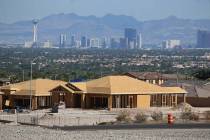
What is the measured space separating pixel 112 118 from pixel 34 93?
1573 cm

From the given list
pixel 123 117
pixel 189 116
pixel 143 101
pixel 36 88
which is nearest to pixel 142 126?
pixel 123 117

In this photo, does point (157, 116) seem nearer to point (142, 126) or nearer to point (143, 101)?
point (142, 126)

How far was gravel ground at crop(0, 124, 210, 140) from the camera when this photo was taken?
48594 millimetres

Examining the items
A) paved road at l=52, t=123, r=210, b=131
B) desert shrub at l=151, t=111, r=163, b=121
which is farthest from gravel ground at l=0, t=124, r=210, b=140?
desert shrub at l=151, t=111, r=163, b=121

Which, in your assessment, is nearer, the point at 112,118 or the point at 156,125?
the point at 156,125

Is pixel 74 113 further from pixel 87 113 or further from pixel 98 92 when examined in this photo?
pixel 98 92

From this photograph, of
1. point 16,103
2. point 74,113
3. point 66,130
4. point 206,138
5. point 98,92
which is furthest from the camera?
point 16,103

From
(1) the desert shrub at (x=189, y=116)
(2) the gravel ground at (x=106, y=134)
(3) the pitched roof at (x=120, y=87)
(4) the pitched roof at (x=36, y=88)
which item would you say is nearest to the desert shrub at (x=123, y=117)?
(1) the desert shrub at (x=189, y=116)

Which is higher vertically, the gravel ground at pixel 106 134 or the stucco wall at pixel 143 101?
the stucco wall at pixel 143 101

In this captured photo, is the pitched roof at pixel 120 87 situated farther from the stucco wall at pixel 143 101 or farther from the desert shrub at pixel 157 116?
the desert shrub at pixel 157 116

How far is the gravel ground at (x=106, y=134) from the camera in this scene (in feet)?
159

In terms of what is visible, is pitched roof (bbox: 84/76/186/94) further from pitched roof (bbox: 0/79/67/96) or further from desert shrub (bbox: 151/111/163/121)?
desert shrub (bbox: 151/111/163/121)

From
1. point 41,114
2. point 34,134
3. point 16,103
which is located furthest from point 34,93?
point 34,134

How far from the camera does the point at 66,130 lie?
174 ft
